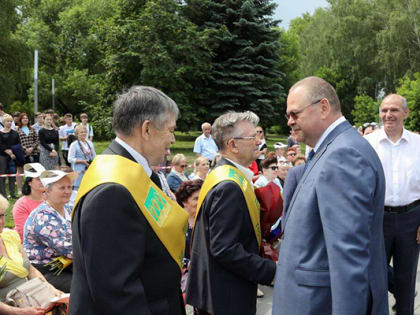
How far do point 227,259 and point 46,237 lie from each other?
177 centimetres

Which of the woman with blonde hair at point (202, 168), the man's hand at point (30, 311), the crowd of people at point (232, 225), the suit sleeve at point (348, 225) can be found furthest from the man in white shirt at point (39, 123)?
the suit sleeve at point (348, 225)

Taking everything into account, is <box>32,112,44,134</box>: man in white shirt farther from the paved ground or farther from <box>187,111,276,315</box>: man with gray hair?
<box>187,111,276,315</box>: man with gray hair

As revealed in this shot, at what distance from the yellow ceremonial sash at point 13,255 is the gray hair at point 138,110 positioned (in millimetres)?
2074

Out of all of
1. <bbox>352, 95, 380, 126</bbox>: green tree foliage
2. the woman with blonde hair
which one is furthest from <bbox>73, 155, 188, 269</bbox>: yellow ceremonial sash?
<bbox>352, 95, 380, 126</bbox>: green tree foliage

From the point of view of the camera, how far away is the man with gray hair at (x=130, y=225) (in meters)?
1.64

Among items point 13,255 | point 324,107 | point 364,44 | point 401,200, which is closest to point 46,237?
point 13,255

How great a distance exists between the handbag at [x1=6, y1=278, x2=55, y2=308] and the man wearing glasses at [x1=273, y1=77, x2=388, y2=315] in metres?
1.95

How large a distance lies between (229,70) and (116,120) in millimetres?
23186

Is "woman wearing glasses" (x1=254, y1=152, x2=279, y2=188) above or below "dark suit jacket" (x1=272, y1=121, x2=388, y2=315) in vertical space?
below

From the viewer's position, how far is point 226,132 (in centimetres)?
299

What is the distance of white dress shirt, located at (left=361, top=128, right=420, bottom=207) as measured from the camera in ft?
12.9

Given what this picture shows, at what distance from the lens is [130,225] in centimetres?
168

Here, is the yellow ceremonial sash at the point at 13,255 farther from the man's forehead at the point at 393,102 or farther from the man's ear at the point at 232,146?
the man's forehead at the point at 393,102

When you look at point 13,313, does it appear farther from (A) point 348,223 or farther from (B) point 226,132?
(A) point 348,223
